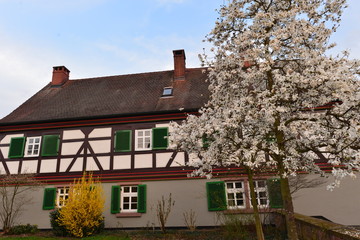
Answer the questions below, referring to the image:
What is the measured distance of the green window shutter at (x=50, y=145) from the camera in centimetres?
1326

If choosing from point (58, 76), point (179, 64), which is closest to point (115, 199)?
point (179, 64)

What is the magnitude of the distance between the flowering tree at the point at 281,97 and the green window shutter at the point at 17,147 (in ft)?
32.0

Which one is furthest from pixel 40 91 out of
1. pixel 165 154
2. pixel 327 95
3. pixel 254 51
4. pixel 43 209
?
pixel 327 95

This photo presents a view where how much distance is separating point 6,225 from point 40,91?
Answer: 872 cm

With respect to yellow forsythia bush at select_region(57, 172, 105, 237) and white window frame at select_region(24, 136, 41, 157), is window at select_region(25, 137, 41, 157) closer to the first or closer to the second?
white window frame at select_region(24, 136, 41, 157)

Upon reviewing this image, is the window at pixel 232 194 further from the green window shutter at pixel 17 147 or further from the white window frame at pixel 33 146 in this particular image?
the green window shutter at pixel 17 147

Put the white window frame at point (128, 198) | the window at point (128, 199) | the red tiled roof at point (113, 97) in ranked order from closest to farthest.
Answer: the window at point (128, 199) → the white window frame at point (128, 198) → the red tiled roof at point (113, 97)

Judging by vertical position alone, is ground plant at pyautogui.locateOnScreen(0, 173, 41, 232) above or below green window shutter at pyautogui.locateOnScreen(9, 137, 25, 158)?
below

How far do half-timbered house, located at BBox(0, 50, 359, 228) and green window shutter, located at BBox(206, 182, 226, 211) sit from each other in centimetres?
4

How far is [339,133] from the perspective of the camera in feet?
20.5

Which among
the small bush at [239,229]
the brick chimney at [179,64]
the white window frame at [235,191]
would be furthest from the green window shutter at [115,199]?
the brick chimney at [179,64]

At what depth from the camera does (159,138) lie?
12703mm

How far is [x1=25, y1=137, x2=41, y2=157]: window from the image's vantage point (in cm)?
1349

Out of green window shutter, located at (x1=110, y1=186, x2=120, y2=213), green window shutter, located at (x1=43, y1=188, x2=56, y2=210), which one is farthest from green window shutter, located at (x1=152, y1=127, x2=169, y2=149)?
green window shutter, located at (x1=43, y1=188, x2=56, y2=210)
